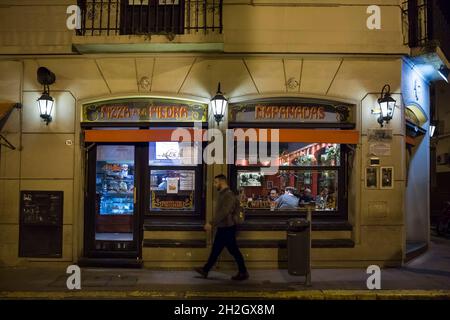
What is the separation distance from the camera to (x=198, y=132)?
372 inches

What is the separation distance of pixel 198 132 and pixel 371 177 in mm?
3727

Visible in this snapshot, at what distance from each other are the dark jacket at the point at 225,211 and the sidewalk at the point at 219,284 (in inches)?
41.1

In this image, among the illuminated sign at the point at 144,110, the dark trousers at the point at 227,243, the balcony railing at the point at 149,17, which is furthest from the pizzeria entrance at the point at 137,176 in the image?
the balcony railing at the point at 149,17

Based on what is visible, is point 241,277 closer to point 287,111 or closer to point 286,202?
point 286,202

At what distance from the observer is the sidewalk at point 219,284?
24.3ft

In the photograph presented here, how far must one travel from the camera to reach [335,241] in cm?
942

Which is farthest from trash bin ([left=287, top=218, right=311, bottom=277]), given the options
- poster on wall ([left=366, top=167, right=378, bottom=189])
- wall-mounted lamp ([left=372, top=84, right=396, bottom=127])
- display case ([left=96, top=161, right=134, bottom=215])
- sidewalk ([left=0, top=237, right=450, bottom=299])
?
display case ([left=96, top=161, right=134, bottom=215])

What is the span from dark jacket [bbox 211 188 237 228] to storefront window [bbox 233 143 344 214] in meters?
1.60

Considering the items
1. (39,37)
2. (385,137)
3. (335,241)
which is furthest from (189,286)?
(39,37)

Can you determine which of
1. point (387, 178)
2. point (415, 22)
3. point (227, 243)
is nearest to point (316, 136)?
point (387, 178)

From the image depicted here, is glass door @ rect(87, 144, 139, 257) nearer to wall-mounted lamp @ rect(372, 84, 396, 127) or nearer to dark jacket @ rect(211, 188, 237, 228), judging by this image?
dark jacket @ rect(211, 188, 237, 228)
